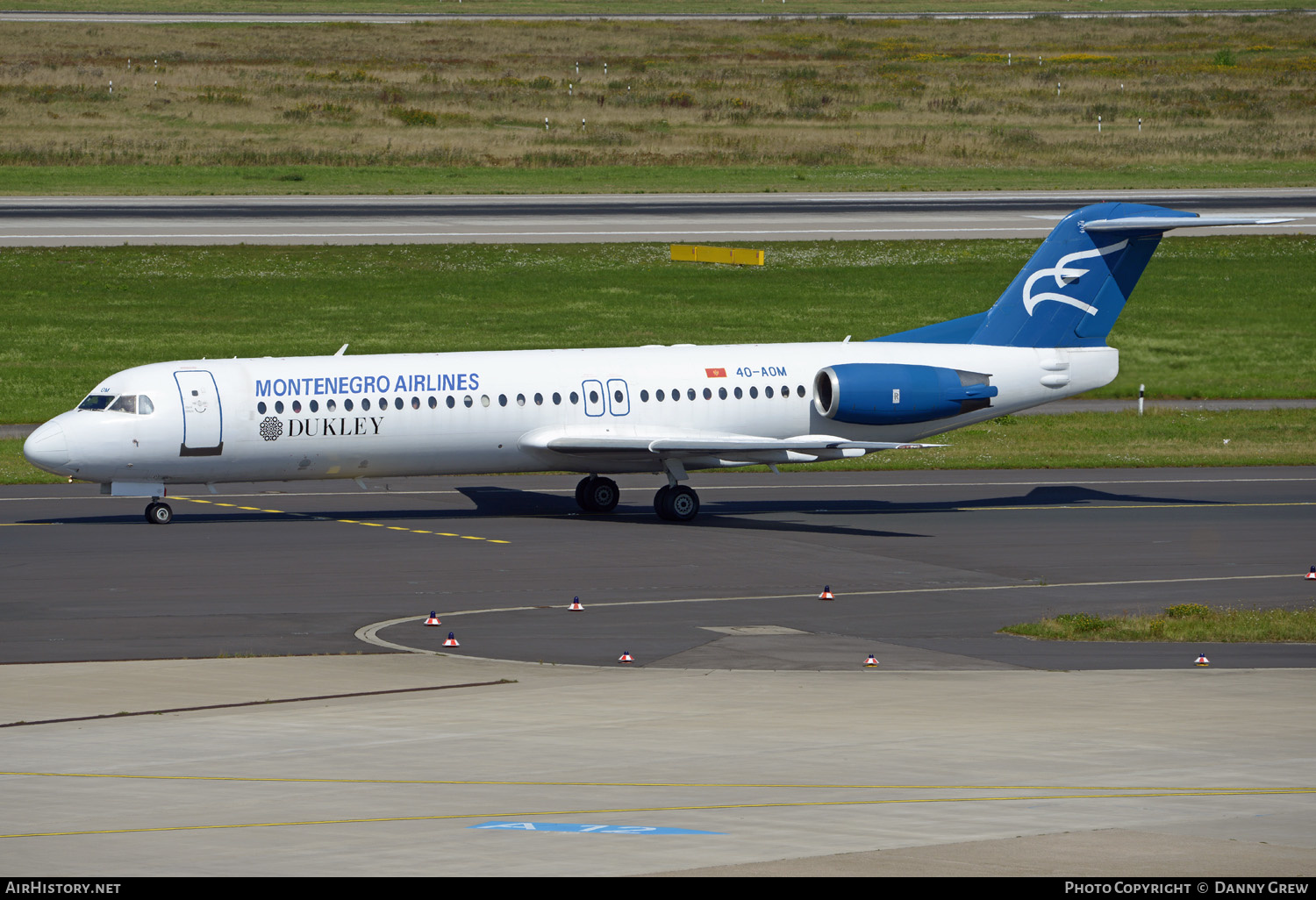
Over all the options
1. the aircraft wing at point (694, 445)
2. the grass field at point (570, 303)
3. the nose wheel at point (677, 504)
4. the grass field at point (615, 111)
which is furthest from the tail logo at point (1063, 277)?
the grass field at point (615, 111)

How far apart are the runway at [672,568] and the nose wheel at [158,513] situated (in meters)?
0.47

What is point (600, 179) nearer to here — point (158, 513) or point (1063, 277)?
point (1063, 277)

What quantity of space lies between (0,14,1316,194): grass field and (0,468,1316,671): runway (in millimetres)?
52229

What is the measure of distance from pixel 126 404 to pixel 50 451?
1737 mm

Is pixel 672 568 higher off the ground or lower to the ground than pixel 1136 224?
lower

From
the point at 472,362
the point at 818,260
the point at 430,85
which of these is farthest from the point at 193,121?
the point at 472,362

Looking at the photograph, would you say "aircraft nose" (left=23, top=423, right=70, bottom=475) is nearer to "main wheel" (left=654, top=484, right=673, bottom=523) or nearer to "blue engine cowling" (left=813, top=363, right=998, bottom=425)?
"main wheel" (left=654, top=484, right=673, bottom=523)

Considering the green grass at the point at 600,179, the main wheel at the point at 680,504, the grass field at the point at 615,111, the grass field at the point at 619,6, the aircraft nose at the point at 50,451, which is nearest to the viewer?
the aircraft nose at the point at 50,451

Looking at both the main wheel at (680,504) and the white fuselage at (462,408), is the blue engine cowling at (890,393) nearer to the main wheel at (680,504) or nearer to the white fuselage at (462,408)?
the white fuselage at (462,408)

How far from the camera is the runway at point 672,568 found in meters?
25.1

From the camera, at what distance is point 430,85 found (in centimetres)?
11794

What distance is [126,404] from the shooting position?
118 ft

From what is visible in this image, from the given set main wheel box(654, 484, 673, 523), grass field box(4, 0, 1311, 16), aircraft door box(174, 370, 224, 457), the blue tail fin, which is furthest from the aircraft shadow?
grass field box(4, 0, 1311, 16)

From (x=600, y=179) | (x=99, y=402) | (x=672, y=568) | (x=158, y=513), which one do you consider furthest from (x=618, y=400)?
(x=600, y=179)
